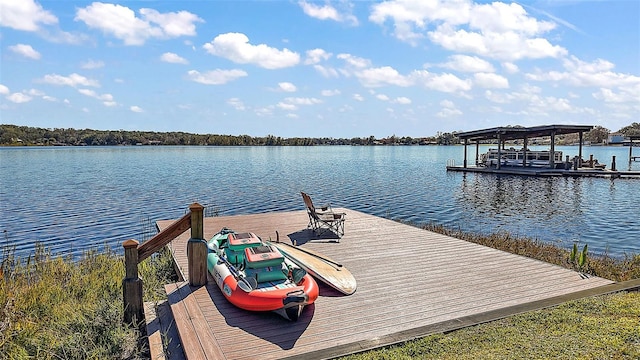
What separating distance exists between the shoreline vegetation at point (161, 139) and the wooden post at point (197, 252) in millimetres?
89643

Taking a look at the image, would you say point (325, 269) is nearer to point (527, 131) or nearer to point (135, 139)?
point (527, 131)

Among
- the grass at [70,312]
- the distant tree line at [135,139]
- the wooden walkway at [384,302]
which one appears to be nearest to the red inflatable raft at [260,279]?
the wooden walkway at [384,302]

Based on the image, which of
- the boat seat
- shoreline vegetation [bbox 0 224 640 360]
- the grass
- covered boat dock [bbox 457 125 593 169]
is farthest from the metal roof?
the grass

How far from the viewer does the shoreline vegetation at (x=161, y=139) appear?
97.4 m

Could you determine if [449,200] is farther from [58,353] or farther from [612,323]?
[58,353]

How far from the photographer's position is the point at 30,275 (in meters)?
7.79

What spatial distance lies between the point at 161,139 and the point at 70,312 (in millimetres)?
125785

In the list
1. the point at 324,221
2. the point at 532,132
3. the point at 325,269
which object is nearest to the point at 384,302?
the point at 325,269

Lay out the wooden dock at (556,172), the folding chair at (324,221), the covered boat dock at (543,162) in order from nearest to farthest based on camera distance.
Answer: the folding chair at (324,221), the wooden dock at (556,172), the covered boat dock at (543,162)

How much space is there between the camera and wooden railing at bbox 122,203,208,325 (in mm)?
4875

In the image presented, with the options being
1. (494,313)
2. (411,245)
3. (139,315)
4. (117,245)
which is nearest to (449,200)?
(411,245)

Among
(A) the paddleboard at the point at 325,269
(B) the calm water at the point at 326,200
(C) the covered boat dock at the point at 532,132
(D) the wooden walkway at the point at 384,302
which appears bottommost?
(B) the calm water at the point at 326,200

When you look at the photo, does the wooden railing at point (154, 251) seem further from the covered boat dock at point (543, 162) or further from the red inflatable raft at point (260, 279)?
the covered boat dock at point (543, 162)

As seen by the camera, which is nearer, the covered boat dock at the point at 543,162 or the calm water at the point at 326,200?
the calm water at the point at 326,200
